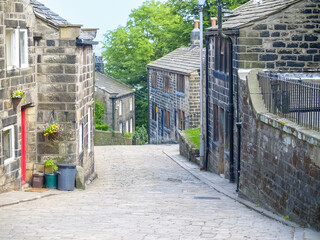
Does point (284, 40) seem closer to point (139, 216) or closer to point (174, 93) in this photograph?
point (139, 216)

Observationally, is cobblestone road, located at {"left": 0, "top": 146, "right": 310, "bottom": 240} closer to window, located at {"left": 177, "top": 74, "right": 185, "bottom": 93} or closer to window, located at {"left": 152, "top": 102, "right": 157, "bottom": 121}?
window, located at {"left": 177, "top": 74, "right": 185, "bottom": 93}

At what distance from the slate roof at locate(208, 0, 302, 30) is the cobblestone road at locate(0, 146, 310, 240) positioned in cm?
500

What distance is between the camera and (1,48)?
48.7 ft

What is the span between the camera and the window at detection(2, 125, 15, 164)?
613 inches

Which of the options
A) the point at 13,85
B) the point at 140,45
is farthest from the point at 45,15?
the point at 140,45

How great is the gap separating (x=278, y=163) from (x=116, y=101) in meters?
40.4

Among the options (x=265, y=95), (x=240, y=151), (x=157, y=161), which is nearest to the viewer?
(x=265, y=95)

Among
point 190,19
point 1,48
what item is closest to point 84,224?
point 1,48

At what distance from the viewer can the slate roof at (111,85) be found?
52.9 meters

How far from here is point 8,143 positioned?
1588cm

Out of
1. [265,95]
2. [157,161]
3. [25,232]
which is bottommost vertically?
[157,161]

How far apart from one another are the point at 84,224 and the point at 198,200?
473 cm

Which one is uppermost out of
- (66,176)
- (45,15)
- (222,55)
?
(45,15)

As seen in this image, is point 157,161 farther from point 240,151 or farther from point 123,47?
point 123,47
